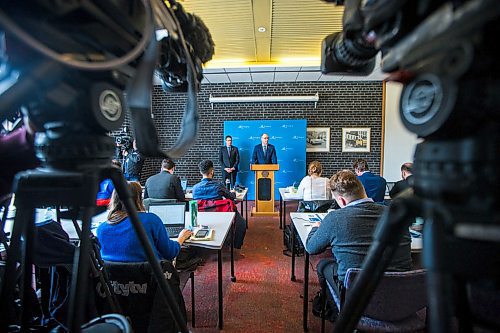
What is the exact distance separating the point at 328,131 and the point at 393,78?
7137 mm

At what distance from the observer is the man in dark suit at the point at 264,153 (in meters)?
6.71

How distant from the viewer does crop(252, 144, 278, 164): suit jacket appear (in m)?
6.71

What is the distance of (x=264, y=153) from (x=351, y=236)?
503 cm

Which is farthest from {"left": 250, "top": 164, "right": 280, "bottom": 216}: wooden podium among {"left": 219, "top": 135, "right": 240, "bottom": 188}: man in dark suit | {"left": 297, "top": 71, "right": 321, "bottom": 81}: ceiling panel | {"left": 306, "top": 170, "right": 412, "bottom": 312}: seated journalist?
{"left": 306, "top": 170, "right": 412, "bottom": 312}: seated journalist

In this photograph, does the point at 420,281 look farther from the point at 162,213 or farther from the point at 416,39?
the point at 162,213

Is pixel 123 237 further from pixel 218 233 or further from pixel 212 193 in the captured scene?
pixel 212 193

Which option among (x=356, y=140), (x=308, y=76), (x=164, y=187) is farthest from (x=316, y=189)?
(x=356, y=140)

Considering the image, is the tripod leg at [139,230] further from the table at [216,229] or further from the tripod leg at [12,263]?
the table at [216,229]

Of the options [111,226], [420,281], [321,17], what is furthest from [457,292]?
[321,17]

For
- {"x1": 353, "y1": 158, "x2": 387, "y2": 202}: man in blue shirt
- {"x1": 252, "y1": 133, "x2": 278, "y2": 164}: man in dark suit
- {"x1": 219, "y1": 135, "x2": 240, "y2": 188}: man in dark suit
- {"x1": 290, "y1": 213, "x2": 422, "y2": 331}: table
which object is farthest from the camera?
{"x1": 219, "y1": 135, "x2": 240, "y2": 188}: man in dark suit

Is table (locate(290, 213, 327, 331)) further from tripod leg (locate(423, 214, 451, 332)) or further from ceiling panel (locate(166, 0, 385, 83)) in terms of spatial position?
tripod leg (locate(423, 214, 451, 332))

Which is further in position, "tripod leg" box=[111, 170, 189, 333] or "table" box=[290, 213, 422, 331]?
"table" box=[290, 213, 422, 331]

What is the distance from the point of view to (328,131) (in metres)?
7.30

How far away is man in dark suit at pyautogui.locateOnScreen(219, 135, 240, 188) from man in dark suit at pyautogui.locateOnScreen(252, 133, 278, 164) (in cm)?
46
